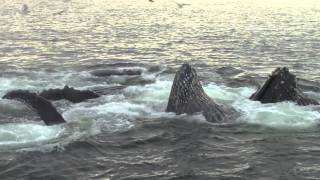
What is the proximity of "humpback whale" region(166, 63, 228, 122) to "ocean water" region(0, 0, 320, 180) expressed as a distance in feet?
1.20

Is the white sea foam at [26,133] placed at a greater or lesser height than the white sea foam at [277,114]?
greater

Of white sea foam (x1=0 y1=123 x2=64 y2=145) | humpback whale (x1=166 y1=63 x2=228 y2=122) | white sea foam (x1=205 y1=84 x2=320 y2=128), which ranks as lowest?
white sea foam (x1=205 y1=84 x2=320 y2=128)

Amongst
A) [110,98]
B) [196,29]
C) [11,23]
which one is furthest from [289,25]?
[110,98]

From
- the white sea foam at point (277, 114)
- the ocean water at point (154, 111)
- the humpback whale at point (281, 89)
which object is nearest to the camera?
the ocean water at point (154, 111)

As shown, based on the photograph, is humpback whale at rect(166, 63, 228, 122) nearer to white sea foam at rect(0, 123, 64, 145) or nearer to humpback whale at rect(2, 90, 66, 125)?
humpback whale at rect(2, 90, 66, 125)

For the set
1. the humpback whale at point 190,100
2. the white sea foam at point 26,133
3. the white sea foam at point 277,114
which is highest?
the humpback whale at point 190,100

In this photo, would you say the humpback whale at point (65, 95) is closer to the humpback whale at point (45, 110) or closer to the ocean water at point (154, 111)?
the ocean water at point (154, 111)

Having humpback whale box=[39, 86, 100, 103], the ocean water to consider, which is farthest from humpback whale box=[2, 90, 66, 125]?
humpback whale box=[39, 86, 100, 103]

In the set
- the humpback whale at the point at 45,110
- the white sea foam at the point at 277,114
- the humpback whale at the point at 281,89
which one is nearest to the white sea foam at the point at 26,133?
the humpback whale at the point at 45,110

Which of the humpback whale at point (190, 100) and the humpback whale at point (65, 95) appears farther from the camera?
the humpback whale at point (65, 95)

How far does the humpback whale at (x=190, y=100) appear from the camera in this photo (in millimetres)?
17672

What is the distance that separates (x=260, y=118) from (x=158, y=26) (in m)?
30.1

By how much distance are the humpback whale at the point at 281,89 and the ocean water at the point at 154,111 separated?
0.96 ft

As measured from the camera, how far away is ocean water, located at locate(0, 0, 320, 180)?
13.7 metres
